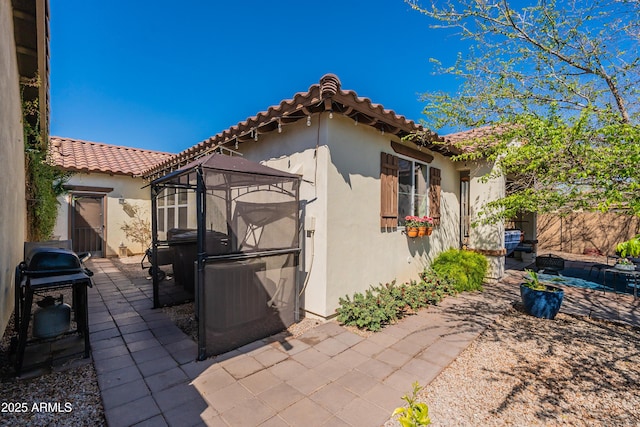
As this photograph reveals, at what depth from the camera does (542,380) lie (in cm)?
288

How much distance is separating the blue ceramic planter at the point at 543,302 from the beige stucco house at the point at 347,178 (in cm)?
206

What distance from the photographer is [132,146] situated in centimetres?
1256

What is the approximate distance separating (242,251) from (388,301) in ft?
8.70

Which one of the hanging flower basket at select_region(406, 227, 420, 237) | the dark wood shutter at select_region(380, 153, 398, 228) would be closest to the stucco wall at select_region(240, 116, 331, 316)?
the dark wood shutter at select_region(380, 153, 398, 228)

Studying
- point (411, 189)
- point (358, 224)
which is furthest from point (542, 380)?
point (411, 189)

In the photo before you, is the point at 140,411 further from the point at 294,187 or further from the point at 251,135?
the point at 251,135

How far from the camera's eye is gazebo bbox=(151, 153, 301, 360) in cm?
324

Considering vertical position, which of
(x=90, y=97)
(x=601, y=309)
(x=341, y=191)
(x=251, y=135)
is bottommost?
(x=601, y=309)

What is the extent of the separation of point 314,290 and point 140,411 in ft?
8.46

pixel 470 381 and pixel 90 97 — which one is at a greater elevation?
pixel 90 97

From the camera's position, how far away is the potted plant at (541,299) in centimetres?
452

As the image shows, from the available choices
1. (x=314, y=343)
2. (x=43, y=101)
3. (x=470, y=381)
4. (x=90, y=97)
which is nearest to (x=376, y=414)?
(x=470, y=381)

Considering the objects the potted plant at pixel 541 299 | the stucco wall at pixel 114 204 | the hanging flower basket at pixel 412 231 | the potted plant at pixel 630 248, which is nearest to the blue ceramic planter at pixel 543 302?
the potted plant at pixel 541 299

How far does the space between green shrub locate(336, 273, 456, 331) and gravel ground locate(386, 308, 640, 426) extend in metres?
1.18
